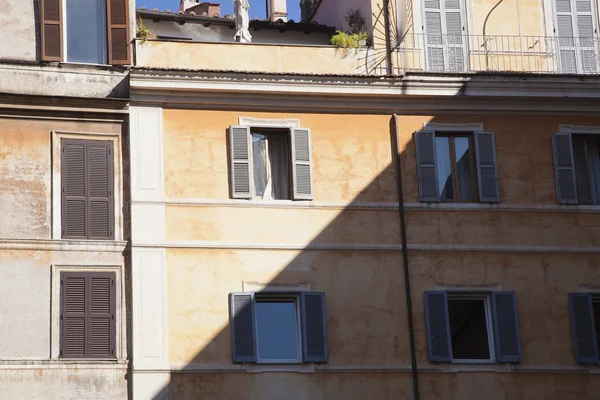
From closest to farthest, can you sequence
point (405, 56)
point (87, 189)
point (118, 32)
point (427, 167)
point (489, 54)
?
1. point (87, 189)
2. point (118, 32)
3. point (427, 167)
4. point (405, 56)
5. point (489, 54)

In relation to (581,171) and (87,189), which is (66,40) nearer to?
(87,189)

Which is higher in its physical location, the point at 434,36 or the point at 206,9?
the point at 206,9

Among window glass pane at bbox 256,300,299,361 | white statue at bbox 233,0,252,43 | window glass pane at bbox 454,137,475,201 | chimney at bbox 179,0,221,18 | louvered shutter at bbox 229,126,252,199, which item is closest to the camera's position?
window glass pane at bbox 256,300,299,361

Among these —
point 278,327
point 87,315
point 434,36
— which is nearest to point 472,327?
point 278,327

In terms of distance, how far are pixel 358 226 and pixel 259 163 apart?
2.18m

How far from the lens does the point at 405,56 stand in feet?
91.4

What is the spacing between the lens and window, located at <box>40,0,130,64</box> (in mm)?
26297

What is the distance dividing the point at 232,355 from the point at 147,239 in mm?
2541

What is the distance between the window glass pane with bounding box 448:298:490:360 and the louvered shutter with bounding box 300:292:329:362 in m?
2.43

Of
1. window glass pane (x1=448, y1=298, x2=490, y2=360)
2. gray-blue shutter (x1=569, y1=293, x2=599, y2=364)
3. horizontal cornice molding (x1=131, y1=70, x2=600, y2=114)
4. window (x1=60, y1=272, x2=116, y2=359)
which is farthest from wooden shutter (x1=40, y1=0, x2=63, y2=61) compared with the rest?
gray-blue shutter (x1=569, y1=293, x2=599, y2=364)

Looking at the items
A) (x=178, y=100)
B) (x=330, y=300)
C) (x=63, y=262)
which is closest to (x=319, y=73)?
(x=178, y=100)

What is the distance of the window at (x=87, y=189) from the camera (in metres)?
25.2

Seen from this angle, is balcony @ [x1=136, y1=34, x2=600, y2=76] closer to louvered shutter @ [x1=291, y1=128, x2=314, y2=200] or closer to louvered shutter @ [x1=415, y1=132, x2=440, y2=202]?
louvered shutter @ [x1=291, y1=128, x2=314, y2=200]

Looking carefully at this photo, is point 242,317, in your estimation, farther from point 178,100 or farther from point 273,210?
point 178,100
